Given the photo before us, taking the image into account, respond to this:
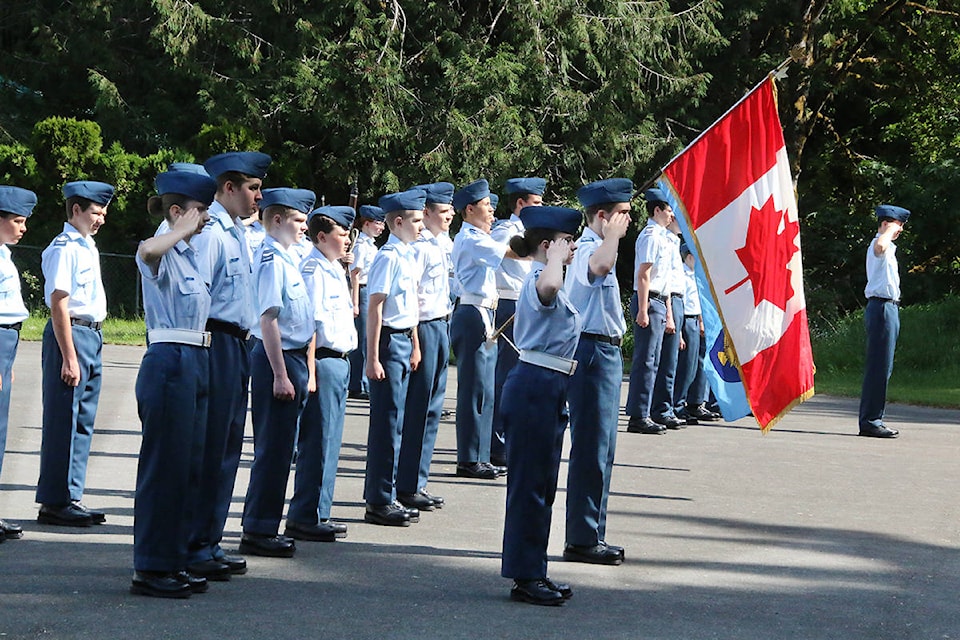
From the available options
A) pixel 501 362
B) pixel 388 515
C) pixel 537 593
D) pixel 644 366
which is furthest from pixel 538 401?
pixel 644 366

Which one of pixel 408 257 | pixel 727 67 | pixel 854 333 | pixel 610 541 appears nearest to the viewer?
pixel 610 541

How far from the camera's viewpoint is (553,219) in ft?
23.1

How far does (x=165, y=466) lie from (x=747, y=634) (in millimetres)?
2652

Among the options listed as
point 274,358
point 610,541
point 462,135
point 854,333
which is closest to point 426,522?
point 610,541

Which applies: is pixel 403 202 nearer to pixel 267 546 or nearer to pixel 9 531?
pixel 267 546

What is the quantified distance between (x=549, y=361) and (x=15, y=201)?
3.31 meters

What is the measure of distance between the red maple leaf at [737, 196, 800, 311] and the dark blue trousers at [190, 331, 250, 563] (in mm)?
3266

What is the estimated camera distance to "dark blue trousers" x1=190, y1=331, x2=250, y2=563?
273 inches

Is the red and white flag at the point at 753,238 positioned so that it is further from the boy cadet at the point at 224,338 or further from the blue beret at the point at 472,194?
the boy cadet at the point at 224,338

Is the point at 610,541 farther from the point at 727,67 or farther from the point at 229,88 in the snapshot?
the point at 727,67

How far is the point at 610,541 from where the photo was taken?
28.6 ft

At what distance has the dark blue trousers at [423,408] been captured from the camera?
9594 mm

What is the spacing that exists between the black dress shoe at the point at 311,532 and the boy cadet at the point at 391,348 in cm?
69

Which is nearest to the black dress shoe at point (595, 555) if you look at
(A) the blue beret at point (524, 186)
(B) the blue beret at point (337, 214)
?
(B) the blue beret at point (337, 214)
